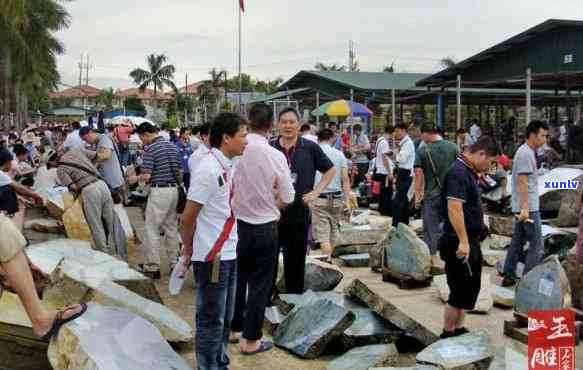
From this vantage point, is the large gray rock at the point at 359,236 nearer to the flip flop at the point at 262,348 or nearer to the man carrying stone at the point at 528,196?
the man carrying stone at the point at 528,196

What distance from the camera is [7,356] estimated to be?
475cm

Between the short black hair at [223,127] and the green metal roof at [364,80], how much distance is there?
19.5 metres

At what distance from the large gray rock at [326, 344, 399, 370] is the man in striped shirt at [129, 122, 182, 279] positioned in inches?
127

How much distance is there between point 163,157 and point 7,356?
3.19m

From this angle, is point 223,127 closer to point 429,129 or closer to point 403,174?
point 429,129

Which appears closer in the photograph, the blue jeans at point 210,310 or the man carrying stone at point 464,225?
the blue jeans at point 210,310

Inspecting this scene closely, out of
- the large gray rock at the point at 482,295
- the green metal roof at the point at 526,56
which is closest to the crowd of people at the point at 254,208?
the large gray rock at the point at 482,295

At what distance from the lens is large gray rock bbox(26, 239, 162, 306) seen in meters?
5.98

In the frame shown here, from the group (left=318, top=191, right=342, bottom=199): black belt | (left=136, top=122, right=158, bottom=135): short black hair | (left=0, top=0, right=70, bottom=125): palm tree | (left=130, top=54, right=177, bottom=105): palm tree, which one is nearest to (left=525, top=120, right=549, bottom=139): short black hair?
(left=318, top=191, right=342, bottom=199): black belt

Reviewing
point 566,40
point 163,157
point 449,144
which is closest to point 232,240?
point 163,157

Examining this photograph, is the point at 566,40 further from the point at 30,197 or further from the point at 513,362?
the point at 513,362

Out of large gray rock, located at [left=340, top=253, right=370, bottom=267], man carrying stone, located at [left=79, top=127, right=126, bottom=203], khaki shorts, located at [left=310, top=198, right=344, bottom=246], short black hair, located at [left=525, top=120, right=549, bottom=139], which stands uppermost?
short black hair, located at [left=525, top=120, right=549, bottom=139]

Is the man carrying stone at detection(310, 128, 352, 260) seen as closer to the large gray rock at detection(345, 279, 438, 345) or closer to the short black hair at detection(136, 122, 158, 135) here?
the large gray rock at detection(345, 279, 438, 345)

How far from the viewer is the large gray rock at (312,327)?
5.12m
